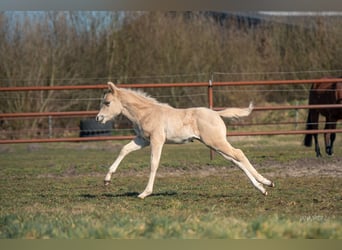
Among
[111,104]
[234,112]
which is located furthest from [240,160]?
[111,104]

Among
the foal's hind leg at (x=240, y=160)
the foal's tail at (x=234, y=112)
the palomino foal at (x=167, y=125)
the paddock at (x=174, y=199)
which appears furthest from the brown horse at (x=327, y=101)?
the foal's hind leg at (x=240, y=160)

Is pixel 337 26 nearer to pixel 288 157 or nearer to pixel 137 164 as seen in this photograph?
pixel 288 157

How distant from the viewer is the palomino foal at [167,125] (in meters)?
7.87

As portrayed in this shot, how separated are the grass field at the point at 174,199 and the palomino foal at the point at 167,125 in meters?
0.42

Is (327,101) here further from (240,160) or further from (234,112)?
(240,160)

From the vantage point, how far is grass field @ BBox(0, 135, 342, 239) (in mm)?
4758

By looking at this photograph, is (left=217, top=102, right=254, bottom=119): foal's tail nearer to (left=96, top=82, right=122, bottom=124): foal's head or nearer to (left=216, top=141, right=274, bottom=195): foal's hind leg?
(left=216, top=141, right=274, bottom=195): foal's hind leg

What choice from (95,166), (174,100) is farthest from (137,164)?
(174,100)

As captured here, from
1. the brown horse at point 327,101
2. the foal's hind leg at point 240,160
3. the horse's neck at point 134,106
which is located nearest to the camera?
the foal's hind leg at point 240,160

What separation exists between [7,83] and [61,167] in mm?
9717

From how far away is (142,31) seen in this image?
22.6 metres

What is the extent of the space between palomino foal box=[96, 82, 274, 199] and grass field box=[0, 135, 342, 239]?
0.42 m

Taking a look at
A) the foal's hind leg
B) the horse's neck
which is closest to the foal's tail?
the foal's hind leg

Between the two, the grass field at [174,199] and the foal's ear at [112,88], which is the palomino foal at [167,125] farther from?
the grass field at [174,199]
